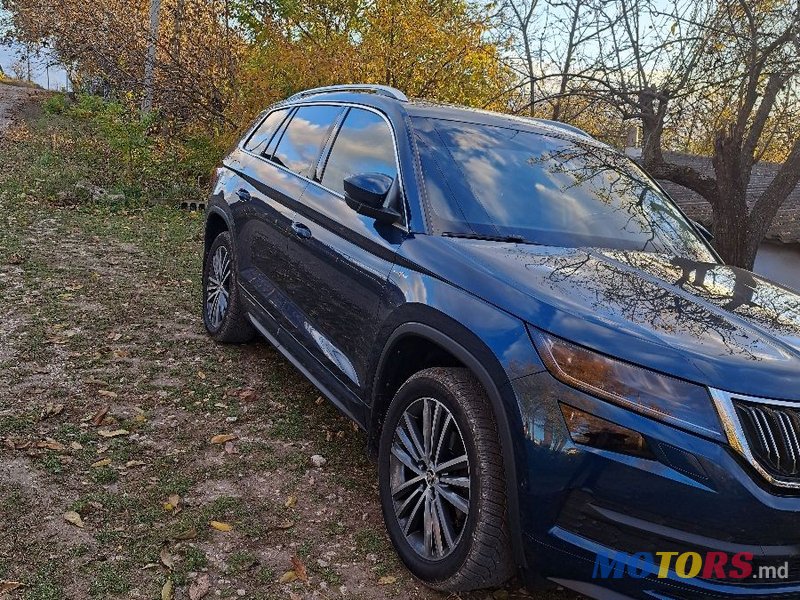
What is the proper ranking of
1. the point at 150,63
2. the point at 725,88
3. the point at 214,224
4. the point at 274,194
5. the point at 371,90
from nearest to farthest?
the point at 371,90 → the point at 274,194 → the point at 214,224 → the point at 725,88 → the point at 150,63

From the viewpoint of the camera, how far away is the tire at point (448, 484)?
247 cm

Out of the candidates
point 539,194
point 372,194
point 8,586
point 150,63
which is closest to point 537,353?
point 372,194

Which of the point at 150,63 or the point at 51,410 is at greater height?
the point at 150,63

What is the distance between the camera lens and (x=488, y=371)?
247 cm

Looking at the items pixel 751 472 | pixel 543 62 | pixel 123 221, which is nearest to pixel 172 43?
pixel 123 221

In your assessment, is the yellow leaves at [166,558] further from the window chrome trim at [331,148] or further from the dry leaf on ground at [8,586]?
the window chrome trim at [331,148]

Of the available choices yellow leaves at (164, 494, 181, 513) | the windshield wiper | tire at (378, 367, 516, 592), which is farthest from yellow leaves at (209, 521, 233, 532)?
the windshield wiper

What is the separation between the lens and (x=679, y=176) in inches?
437

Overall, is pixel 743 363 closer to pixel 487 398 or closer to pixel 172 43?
pixel 487 398

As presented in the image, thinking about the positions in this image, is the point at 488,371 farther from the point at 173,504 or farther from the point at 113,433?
the point at 113,433

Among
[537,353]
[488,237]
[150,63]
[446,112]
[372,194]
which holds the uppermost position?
[150,63]

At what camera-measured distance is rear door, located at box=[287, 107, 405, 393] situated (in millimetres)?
3273

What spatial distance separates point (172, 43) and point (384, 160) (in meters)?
13.6

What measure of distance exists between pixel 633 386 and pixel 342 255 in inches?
67.4
